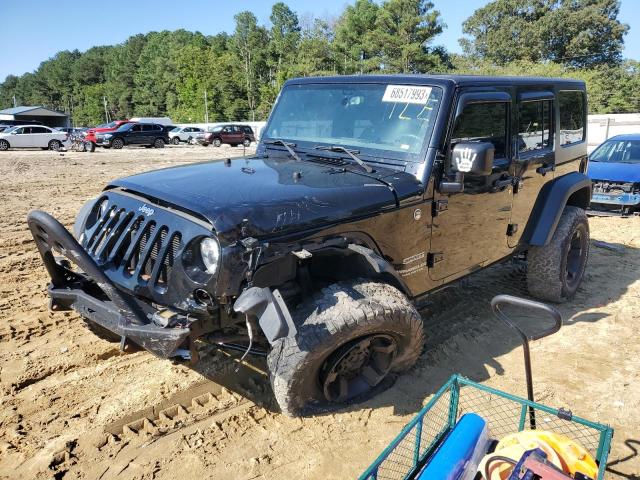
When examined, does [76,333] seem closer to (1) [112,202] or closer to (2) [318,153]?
(1) [112,202]

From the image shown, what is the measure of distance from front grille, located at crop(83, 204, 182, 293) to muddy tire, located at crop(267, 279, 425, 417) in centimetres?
80

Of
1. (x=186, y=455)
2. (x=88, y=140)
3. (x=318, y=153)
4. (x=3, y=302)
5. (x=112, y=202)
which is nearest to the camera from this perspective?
(x=186, y=455)

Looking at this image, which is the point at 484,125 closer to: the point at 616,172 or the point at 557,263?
the point at 557,263

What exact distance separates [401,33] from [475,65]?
8.55 metres

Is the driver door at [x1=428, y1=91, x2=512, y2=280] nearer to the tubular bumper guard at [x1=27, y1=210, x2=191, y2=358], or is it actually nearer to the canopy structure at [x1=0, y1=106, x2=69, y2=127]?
the tubular bumper guard at [x1=27, y1=210, x2=191, y2=358]

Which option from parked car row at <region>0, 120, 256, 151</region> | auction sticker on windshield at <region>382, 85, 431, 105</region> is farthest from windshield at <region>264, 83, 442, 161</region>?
parked car row at <region>0, 120, 256, 151</region>

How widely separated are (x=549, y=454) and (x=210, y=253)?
6.21 ft

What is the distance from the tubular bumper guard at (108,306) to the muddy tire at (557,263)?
3.67 metres

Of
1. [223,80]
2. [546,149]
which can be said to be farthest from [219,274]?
[223,80]

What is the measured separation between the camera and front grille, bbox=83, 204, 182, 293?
2.88 m

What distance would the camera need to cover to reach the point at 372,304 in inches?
119

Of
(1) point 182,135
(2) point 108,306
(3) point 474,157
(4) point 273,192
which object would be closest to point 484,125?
(3) point 474,157

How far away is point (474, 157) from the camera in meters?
3.28

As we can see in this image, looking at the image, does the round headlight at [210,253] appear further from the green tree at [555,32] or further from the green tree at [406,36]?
the green tree at [555,32]
